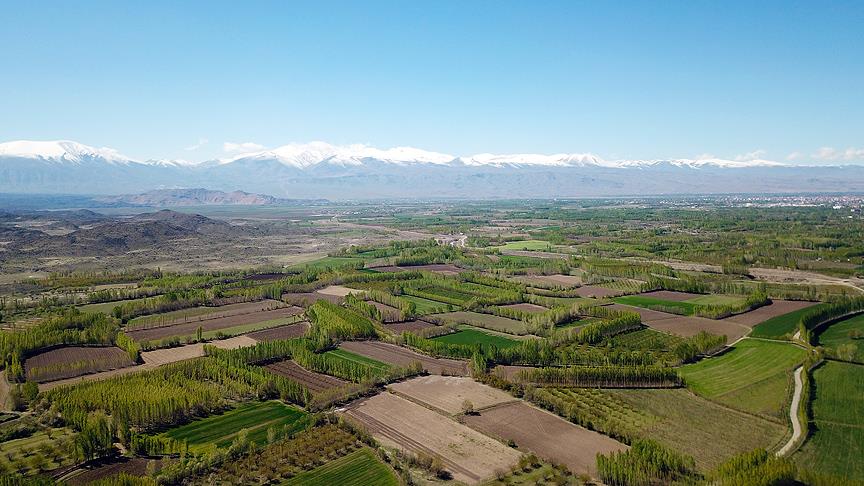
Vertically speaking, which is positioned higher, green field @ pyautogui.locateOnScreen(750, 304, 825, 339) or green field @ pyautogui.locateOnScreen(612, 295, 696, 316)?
green field @ pyautogui.locateOnScreen(750, 304, 825, 339)

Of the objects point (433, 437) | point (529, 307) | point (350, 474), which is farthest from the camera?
point (529, 307)

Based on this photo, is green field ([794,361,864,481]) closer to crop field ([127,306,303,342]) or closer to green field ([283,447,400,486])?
green field ([283,447,400,486])

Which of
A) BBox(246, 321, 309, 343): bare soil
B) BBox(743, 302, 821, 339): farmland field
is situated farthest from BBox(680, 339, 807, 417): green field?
BBox(246, 321, 309, 343): bare soil

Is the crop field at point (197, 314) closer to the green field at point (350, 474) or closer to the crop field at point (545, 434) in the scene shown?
the green field at point (350, 474)

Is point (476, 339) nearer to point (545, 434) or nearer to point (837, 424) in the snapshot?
point (545, 434)

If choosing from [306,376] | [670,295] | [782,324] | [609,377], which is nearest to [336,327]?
[306,376]

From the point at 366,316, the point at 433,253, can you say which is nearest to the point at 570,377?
the point at 366,316

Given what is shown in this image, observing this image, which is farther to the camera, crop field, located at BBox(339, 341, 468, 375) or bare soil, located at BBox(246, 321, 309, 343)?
bare soil, located at BBox(246, 321, 309, 343)
